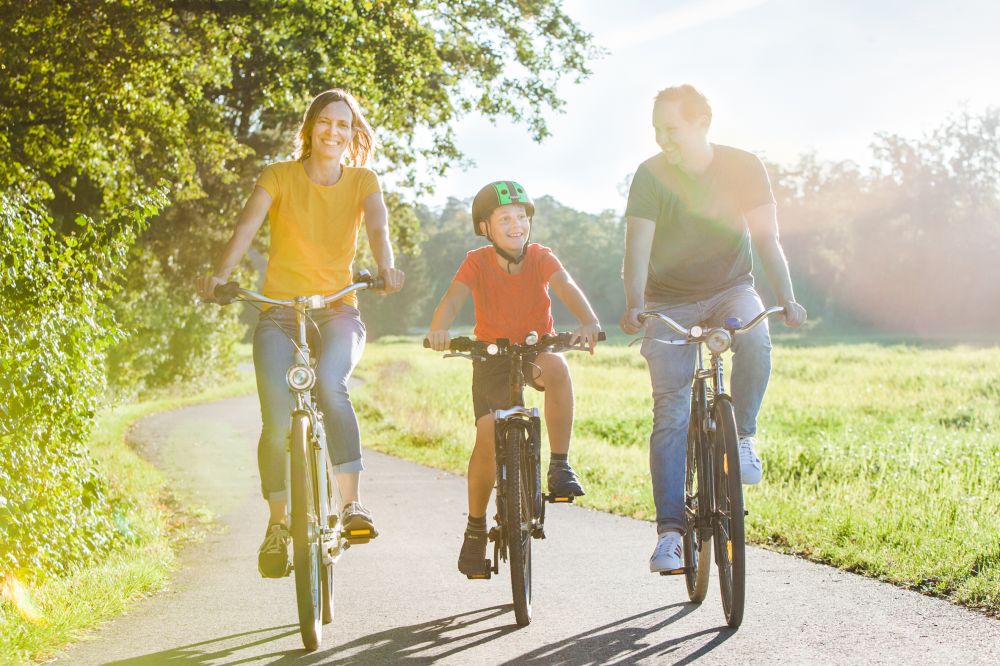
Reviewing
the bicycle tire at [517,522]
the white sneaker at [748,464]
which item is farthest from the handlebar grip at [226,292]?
the white sneaker at [748,464]

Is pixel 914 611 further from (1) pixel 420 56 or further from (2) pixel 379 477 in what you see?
(1) pixel 420 56

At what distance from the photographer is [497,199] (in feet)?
18.2

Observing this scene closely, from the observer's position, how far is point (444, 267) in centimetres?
11806

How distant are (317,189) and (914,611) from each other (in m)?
3.49

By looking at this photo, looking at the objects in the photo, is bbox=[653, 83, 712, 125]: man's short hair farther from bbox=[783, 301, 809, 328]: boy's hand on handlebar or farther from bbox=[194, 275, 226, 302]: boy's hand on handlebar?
bbox=[194, 275, 226, 302]: boy's hand on handlebar

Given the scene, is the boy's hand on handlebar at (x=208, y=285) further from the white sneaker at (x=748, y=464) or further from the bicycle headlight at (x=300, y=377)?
the white sneaker at (x=748, y=464)

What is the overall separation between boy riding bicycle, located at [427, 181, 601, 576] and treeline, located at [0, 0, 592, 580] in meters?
2.44

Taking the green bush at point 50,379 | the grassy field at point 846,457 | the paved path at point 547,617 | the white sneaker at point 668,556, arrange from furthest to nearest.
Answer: the grassy field at point 846,457, the green bush at point 50,379, the white sneaker at point 668,556, the paved path at point 547,617

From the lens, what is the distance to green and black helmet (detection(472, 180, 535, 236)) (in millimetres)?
5539

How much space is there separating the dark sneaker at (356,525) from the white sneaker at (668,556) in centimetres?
130

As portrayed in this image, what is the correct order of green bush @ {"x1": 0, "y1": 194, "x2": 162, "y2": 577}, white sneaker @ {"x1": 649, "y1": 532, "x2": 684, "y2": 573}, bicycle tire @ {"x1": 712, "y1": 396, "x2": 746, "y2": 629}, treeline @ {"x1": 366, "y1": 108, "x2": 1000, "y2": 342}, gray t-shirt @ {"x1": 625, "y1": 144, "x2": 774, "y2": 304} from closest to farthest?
bicycle tire @ {"x1": 712, "y1": 396, "x2": 746, "y2": 629} < white sneaker @ {"x1": 649, "y1": 532, "x2": 684, "y2": 573} < gray t-shirt @ {"x1": 625, "y1": 144, "x2": 774, "y2": 304} < green bush @ {"x1": 0, "y1": 194, "x2": 162, "y2": 577} < treeline @ {"x1": 366, "y1": 108, "x2": 1000, "y2": 342}

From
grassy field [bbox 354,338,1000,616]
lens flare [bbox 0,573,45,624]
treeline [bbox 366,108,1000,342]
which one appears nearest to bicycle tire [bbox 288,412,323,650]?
lens flare [bbox 0,573,45,624]

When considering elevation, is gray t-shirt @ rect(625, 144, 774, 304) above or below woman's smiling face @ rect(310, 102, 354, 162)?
below

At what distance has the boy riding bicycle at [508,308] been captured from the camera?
Result: 5551 millimetres
